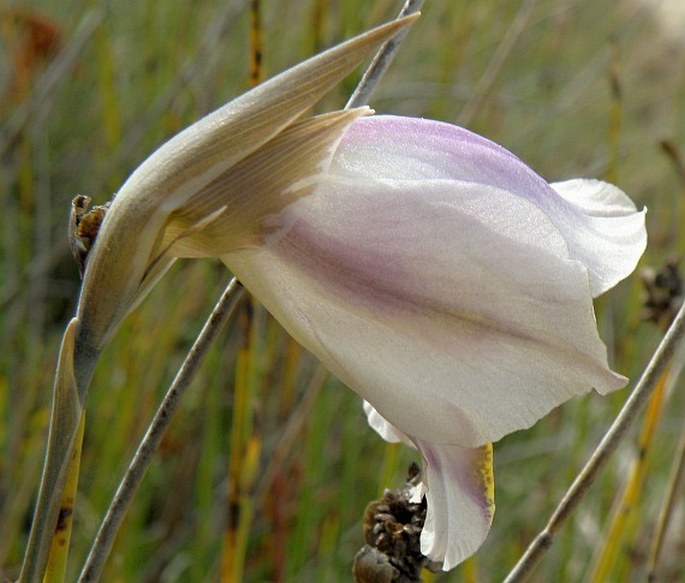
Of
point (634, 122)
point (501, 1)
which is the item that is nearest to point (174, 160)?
point (501, 1)

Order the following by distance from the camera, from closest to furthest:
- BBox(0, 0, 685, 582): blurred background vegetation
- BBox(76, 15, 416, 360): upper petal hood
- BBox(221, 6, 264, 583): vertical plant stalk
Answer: BBox(76, 15, 416, 360): upper petal hood, BBox(221, 6, 264, 583): vertical plant stalk, BBox(0, 0, 685, 582): blurred background vegetation

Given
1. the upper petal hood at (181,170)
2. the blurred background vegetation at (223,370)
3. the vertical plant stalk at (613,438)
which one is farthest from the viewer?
the blurred background vegetation at (223,370)

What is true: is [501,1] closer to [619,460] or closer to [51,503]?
[619,460]

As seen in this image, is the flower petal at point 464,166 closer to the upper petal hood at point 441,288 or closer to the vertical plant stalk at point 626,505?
the upper petal hood at point 441,288

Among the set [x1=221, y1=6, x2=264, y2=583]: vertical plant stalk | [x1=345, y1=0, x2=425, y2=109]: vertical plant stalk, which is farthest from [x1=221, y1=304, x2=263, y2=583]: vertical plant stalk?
[x1=345, y1=0, x2=425, y2=109]: vertical plant stalk

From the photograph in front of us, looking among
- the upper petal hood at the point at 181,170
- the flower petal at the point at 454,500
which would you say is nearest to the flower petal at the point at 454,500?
the flower petal at the point at 454,500

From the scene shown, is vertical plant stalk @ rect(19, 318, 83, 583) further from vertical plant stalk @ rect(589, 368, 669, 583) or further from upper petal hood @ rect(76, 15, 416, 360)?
vertical plant stalk @ rect(589, 368, 669, 583)
